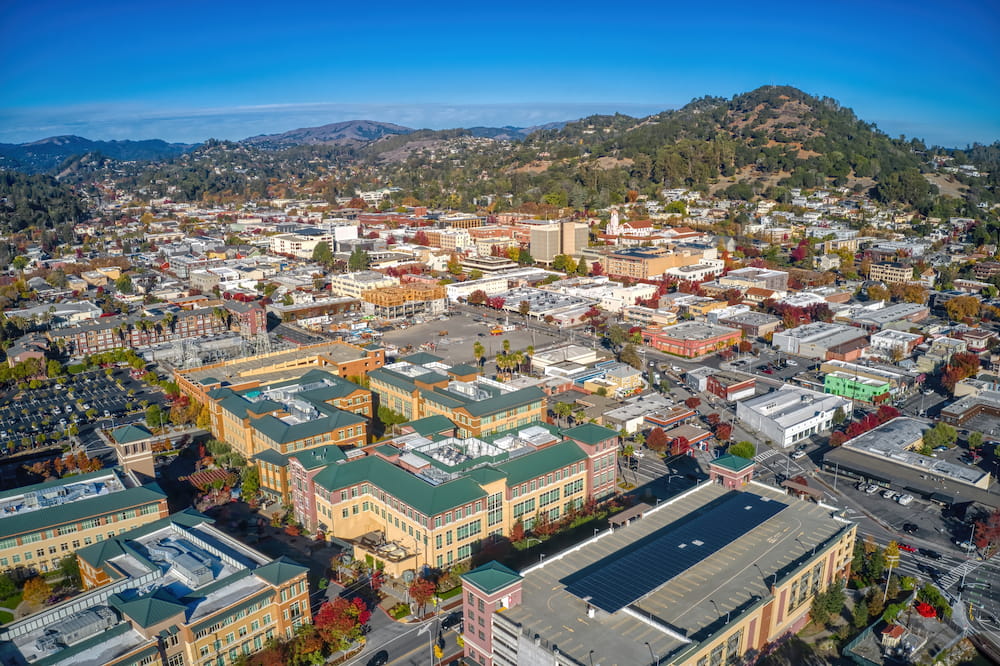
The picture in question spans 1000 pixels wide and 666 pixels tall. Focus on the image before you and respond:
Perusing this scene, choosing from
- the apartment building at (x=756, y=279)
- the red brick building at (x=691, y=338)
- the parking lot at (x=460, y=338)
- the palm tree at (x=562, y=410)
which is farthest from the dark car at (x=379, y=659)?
the apartment building at (x=756, y=279)

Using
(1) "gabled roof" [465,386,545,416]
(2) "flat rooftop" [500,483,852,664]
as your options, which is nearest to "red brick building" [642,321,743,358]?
(1) "gabled roof" [465,386,545,416]

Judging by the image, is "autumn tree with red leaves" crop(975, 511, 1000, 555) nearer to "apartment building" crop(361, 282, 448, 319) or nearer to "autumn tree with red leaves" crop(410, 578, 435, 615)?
"autumn tree with red leaves" crop(410, 578, 435, 615)

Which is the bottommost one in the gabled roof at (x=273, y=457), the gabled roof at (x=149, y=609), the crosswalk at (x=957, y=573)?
the crosswalk at (x=957, y=573)

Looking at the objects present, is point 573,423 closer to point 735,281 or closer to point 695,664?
point 695,664

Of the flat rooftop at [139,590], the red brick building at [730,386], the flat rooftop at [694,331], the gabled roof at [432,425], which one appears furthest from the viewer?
the flat rooftop at [694,331]

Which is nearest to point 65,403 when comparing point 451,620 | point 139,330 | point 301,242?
point 139,330

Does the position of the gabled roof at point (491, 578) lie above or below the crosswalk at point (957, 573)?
above

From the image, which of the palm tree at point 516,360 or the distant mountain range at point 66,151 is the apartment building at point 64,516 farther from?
the distant mountain range at point 66,151
